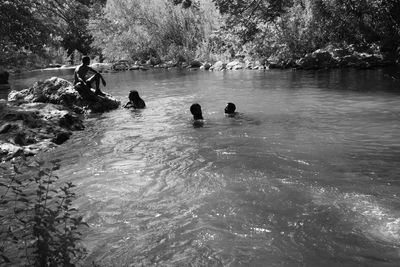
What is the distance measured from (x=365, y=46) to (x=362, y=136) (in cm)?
2137

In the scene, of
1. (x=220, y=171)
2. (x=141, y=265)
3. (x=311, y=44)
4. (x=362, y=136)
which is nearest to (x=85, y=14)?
(x=220, y=171)

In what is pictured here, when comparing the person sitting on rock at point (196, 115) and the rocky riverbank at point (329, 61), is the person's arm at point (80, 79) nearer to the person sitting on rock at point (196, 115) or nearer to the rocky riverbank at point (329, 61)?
the person sitting on rock at point (196, 115)

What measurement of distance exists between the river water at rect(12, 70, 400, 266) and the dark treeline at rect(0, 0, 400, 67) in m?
3.80

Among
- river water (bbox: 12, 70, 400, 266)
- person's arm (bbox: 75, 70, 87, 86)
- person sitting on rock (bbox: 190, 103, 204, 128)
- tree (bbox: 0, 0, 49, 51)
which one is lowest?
river water (bbox: 12, 70, 400, 266)

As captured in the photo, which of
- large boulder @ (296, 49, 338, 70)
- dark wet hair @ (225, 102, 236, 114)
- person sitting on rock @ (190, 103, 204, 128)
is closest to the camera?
person sitting on rock @ (190, 103, 204, 128)

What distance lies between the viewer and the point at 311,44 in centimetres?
2970

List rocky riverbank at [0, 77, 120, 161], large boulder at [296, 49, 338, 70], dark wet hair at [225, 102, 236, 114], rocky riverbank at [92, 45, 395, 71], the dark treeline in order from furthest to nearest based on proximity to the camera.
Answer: large boulder at [296, 49, 338, 70]
rocky riverbank at [92, 45, 395, 71]
the dark treeline
dark wet hair at [225, 102, 236, 114]
rocky riverbank at [0, 77, 120, 161]

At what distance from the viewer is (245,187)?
6.12 m

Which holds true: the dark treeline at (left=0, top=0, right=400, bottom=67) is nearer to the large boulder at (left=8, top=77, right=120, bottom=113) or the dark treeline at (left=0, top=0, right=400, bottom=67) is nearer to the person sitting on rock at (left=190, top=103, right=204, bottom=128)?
the large boulder at (left=8, top=77, right=120, bottom=113)

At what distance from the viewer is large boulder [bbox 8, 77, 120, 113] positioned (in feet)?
48.8

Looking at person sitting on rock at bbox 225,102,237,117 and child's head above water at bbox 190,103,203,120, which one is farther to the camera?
person sitting on rock at bbox 225,102,237,117

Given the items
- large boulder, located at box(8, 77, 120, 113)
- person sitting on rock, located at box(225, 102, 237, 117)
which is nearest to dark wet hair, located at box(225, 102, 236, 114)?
person sitting on rock, located at box(225, 102, 237, 117)

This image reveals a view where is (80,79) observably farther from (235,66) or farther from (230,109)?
(235,66)

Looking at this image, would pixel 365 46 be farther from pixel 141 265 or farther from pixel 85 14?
pixel 141 265
